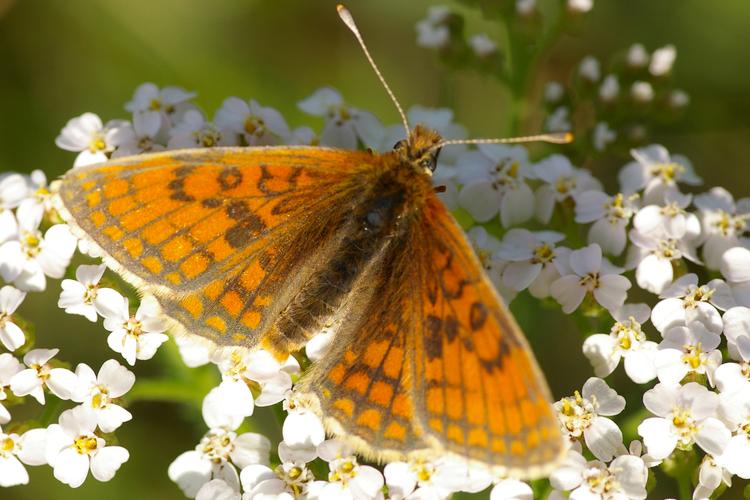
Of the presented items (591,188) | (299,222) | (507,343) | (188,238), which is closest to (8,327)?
(188,238)

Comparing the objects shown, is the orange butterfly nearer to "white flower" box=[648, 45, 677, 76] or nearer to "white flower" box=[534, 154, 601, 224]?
"white flower" box=[534, 154, 601, 224]

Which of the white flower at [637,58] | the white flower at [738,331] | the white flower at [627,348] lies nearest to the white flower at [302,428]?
the white flower at [627,348]

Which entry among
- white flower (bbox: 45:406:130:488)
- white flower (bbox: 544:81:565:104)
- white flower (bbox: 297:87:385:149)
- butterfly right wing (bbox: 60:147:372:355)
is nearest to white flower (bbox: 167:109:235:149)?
white flower (bbox: 297:87:385:149)

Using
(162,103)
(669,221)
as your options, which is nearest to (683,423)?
(669,221)

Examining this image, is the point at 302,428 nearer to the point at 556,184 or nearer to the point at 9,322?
the point at 9,322

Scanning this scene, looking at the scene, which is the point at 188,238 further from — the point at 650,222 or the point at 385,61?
the point at 385,61

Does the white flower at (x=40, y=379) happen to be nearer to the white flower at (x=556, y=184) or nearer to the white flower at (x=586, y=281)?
the white flower at (x=586, y=281)
